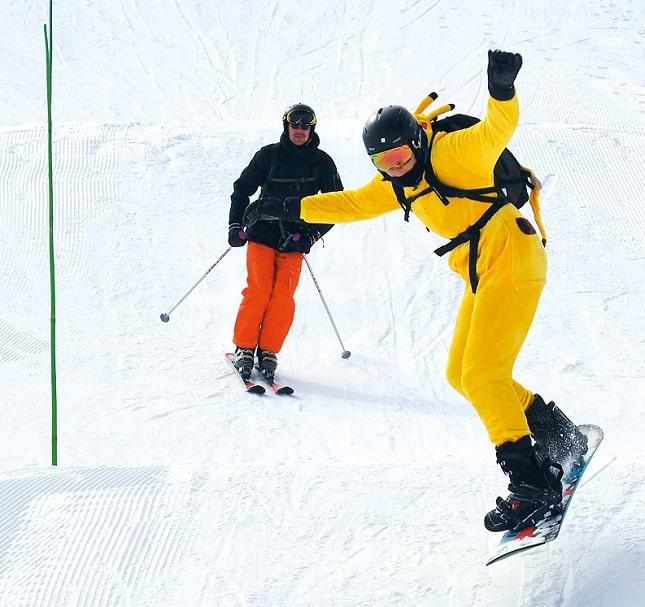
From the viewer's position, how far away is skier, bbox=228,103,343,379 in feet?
25.0

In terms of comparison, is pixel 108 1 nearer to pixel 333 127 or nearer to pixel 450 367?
pixel 333 127

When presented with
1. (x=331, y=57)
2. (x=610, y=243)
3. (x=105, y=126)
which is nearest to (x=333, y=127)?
(x=105, y=126)

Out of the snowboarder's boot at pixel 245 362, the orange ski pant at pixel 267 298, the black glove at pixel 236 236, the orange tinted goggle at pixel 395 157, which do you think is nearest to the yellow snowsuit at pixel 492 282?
the orange tinted goggle at pixel 395 157

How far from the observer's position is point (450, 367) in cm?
459

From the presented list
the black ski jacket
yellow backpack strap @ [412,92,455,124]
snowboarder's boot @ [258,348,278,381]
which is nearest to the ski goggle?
the black ski jacket

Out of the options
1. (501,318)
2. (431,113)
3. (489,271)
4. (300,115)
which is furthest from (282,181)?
(501,318)

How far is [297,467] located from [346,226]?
5.50 meters

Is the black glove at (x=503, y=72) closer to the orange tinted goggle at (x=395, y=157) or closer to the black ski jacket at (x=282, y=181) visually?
the orange tinted goggle at (x=395, y=157)

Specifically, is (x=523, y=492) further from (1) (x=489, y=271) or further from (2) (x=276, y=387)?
(2) (x=276, y=387)

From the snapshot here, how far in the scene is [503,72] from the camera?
386cm

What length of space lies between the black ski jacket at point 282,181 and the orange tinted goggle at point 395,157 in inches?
130

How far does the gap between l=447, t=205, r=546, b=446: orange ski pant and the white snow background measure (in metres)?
0.60

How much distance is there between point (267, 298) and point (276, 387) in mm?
709

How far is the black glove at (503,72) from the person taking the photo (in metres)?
3.85
